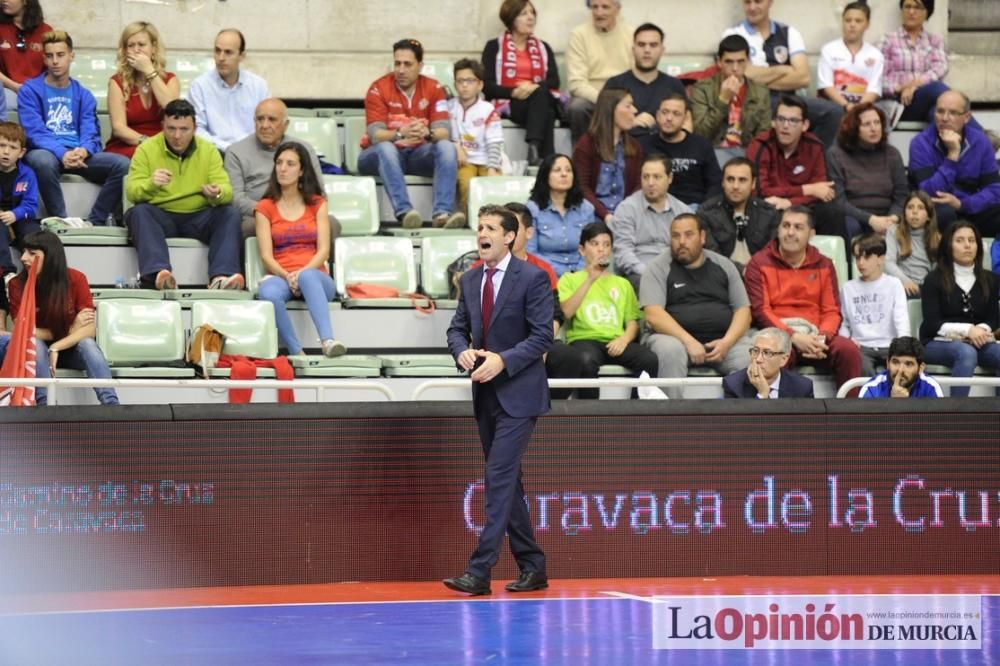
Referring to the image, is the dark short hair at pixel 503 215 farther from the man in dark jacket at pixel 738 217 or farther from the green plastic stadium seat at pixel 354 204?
the green plastic stadium seat at pixel 354 204

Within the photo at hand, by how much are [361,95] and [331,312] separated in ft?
12.1

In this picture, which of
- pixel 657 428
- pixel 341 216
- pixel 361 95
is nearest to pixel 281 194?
pixel 341 216

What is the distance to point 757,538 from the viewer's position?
1112 centimetres

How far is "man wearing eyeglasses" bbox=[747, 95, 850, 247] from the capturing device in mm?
15180

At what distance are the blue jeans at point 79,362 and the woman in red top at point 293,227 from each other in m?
1.54

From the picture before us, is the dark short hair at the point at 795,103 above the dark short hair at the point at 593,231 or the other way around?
above

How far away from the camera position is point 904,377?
11.8 metres

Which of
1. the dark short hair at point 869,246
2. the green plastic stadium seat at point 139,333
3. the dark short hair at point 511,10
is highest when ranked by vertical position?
the dark short hair at point 511,10

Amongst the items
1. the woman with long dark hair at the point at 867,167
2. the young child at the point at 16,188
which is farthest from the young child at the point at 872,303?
the young child at the point at 16,188

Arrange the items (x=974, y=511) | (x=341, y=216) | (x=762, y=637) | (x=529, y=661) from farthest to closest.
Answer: (x=341, y=216) < (x=974, y=511) < (x=529, y=661) < (x=762, y=637)

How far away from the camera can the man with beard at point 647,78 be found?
1570cm

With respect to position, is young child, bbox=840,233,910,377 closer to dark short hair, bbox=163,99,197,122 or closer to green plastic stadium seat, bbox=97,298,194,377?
green plastic stadium seat, bbox=97,298,194,377

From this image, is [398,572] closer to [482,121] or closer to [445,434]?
[445,434]

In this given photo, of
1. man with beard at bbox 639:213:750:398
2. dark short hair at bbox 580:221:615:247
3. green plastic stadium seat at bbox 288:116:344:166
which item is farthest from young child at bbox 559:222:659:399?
green plastic stadium seat at bbox 288:116:344:166
